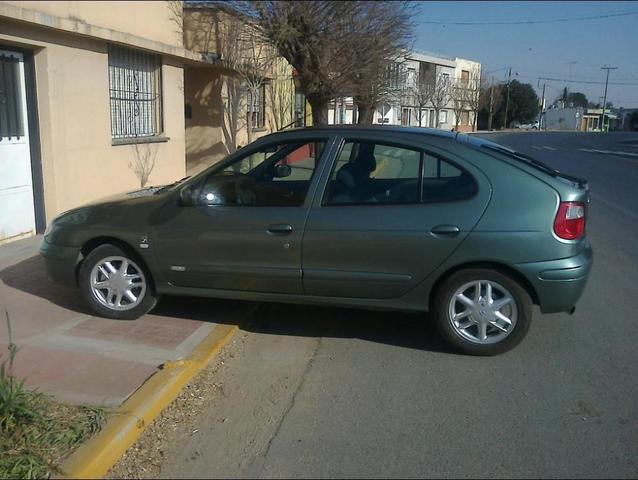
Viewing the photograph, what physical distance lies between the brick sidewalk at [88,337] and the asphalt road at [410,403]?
48 centimetres

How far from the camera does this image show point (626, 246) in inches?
338

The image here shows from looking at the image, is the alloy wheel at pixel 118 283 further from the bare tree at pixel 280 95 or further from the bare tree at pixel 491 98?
the bare tree at pixel 491 98

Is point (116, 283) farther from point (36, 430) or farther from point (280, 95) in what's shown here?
point (280, 95)

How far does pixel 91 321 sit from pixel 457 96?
6802 centimetres

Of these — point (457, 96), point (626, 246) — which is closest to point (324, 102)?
point (626, 246)

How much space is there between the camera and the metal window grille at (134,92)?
989 cm

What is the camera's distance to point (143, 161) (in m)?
10.9

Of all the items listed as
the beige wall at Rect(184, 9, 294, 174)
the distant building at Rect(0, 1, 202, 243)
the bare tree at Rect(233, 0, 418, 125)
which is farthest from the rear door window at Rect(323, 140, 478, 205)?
the beige wall at Rect(184, 9, 294, 174)

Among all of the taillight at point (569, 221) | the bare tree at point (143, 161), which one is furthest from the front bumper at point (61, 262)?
the bare tree at point (143, 161)

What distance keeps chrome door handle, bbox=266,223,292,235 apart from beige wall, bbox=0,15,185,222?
4634 millimetres

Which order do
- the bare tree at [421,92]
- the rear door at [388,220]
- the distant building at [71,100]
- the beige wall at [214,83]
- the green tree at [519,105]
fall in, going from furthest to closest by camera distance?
the green tree at [519,105] → the bare tree at [421,92] → the beige wall at [214,83] → the distant building at [71,100] → the rear door at [388,220]

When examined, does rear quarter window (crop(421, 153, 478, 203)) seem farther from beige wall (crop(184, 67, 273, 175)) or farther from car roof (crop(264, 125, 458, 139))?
beige wall (crop(184, 67, 273, 175))

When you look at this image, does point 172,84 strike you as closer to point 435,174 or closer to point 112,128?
point 112,128

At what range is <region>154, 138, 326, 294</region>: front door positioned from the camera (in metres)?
4.62
